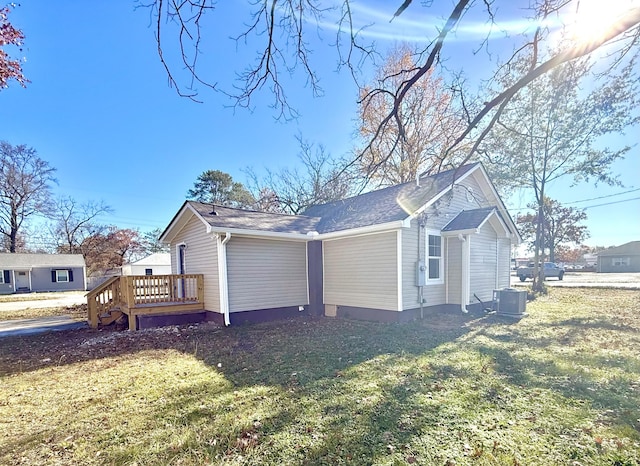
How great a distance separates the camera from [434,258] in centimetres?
966

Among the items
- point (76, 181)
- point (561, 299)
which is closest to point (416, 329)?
point (561, 299)

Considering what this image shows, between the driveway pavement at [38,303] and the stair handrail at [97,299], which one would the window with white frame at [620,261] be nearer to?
the stair handrail at [97,299]

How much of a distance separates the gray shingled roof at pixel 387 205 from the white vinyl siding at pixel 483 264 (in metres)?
2.14

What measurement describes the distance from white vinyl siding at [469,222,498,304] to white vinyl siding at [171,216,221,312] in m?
7.88

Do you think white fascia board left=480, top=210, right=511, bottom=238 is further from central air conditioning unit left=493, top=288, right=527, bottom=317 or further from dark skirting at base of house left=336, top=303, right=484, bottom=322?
dark skirting at base of house left=336, top=303, right=484, bottom=322

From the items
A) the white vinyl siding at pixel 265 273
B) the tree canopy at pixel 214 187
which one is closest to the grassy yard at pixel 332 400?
the white vinyl siding at pixel 265 273

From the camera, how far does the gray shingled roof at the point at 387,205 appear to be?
8891mm

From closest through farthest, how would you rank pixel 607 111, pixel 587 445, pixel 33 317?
pixel 587 445 < pixel 33 317 < pixel 607 111

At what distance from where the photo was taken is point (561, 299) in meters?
13.1

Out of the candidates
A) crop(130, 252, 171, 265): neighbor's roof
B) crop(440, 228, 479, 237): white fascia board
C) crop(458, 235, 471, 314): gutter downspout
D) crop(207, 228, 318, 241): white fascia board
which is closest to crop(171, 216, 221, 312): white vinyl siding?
crop(207, 228, 318, 241): white fascia board

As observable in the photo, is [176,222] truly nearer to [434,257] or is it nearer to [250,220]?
[250,220]

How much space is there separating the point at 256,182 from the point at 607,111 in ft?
71.2

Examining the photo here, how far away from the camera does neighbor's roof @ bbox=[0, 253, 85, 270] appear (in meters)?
28.5

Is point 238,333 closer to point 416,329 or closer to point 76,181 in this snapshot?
point 416,329
